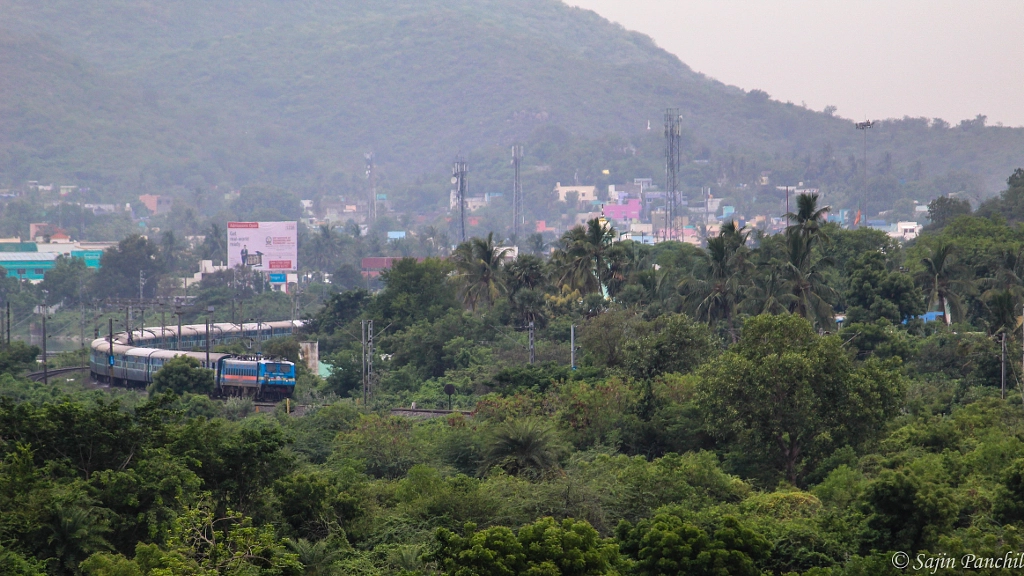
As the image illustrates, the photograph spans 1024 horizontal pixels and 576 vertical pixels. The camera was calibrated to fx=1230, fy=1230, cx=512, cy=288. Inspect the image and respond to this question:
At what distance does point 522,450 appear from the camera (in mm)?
33375

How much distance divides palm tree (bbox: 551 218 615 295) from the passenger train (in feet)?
51.7

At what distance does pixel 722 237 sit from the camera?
53844mm

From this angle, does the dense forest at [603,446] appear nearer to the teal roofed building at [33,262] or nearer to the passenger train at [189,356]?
the passenger train at [189,356]

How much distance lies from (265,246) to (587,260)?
69707mm

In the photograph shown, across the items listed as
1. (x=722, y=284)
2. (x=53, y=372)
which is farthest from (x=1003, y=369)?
(x=53, y=372)

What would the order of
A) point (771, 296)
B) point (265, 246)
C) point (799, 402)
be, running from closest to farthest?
point (799, 402) → point (771, 296) → point (265, 246)

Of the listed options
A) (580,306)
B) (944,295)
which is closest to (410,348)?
(580,306)

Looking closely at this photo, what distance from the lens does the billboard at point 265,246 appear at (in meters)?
127

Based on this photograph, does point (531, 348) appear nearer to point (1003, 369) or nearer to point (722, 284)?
point (722, 284)

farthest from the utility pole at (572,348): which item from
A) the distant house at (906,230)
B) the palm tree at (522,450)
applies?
the distant house at (906,230)

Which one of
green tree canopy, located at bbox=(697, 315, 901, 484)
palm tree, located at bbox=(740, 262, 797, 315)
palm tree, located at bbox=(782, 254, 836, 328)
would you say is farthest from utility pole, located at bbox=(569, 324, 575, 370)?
green tree canopy, located at bbox=(697, 315, 901, 484)

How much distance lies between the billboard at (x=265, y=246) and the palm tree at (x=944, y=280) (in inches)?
3168

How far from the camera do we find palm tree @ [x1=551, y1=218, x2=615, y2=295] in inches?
2544

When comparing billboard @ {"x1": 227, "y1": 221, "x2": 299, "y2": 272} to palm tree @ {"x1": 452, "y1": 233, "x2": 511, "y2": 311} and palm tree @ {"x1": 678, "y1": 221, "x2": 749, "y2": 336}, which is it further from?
palm tree @ {"x1": 678, "y1": 221, "x2": 749, "y2": 336}
